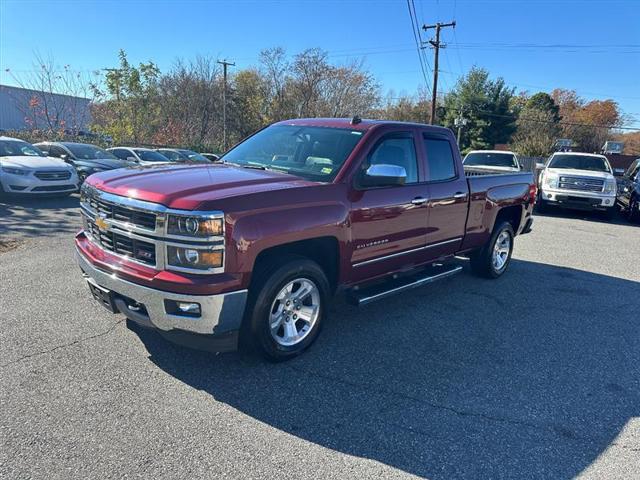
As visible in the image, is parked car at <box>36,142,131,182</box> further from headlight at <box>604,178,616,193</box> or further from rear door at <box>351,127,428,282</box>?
headlight at <box>604,178,616,193</box>

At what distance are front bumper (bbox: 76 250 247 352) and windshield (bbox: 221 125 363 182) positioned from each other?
1.45 m

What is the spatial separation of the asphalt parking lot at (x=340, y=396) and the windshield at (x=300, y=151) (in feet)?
5.30

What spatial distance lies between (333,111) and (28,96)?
2449 centimetres

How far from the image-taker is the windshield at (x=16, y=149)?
41.4 feet

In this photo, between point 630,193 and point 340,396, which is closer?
point 340,396

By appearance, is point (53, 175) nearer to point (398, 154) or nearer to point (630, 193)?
point (398, 154)

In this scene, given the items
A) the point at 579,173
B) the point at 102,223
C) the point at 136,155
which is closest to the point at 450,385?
the point at 102,223

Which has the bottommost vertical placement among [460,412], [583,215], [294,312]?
[583,215]

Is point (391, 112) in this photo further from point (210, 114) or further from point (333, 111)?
point (210, 114)

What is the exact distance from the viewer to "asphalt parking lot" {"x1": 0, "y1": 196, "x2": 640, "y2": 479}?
2727mm

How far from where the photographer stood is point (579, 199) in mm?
13773

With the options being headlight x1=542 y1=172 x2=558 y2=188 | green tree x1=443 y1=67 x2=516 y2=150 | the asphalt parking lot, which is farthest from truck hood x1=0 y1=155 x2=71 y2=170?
green tree x1=443 y1=67 x2=516 y2=150

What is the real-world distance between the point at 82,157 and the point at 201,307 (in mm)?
13482

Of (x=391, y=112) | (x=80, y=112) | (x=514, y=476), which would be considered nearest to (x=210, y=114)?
(x=80, y=112)
